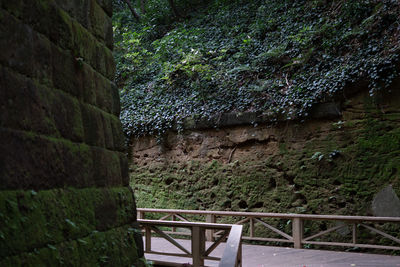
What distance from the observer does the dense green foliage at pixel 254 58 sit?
7891 millimetres

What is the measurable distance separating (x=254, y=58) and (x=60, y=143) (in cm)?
866

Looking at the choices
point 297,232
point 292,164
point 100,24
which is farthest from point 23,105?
point 292,164

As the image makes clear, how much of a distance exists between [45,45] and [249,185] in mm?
7267

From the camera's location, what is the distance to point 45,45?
2191 mm

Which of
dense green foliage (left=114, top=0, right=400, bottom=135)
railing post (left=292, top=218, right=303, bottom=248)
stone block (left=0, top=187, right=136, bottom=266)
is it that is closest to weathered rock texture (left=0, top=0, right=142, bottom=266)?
stone block (left=0, top=187, right=136, bottom=266)

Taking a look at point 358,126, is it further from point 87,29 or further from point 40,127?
point 40,127

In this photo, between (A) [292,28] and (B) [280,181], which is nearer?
(B) [280,181]

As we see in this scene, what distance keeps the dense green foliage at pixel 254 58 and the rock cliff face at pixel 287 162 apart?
45 cm

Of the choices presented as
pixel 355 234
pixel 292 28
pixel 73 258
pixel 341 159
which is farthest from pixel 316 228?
pixel 73 258

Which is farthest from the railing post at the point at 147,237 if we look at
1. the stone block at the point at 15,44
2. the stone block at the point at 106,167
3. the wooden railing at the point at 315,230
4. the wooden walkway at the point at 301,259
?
the stone block at the point at 15,44

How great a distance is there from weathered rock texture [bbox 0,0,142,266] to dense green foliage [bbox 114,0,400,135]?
6.07m

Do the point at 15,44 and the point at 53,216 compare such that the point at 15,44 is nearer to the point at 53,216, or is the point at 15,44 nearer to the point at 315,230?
the point at 53,216

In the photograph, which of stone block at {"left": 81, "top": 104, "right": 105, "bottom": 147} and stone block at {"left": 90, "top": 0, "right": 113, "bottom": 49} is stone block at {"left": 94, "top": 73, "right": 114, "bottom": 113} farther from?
stone block at {"left": 90, "top": 0, "right": 113, "bottom": 49}

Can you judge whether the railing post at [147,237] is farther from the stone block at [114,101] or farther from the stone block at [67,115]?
the stone block at [67,115]
